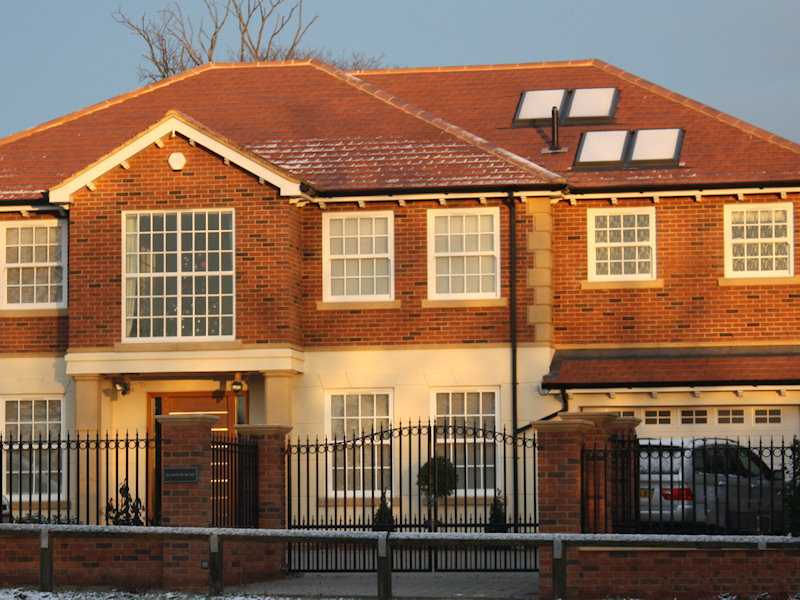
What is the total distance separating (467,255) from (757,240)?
4.77m

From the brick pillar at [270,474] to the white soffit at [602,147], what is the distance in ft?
28.6

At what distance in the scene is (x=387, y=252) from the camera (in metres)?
23.7

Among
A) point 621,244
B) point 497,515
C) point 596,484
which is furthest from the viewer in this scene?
point 621,244

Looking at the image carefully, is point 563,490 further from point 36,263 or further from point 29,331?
point 36,263

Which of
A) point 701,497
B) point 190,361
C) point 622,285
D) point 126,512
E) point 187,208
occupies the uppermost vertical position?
point 187,208

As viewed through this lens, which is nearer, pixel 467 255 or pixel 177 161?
pixel 177 161

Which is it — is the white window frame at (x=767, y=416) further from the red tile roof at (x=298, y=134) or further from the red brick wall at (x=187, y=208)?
the red brick wall at (x=187, y=208)

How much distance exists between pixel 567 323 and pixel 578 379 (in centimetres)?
Answer: 144

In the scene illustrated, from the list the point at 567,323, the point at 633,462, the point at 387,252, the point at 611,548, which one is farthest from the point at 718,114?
the point at 611,548

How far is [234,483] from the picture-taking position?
57.1ft

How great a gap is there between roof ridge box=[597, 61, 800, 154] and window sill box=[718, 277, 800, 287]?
218 centimetres

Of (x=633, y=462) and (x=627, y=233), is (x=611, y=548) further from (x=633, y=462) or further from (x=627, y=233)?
(x=627, y=233)

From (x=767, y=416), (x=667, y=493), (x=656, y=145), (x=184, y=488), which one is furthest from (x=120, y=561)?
(x=656, y=145)

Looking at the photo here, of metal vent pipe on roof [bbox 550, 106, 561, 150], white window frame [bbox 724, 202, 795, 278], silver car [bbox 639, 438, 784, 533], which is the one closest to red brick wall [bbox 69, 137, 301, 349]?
metal vent pipe on roof [bbox 550, 106, 561, 150]
